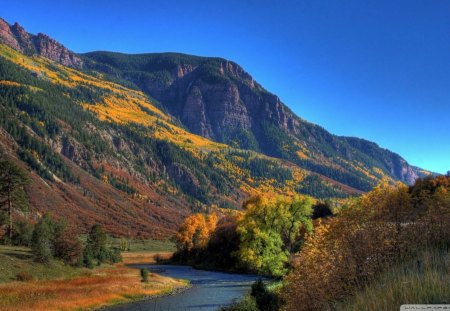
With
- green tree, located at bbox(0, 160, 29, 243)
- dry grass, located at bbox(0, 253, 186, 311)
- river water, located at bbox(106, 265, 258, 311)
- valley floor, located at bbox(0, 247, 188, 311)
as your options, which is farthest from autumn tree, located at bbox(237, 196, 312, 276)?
green tree, located at bbox(0, 160, 29, 243)

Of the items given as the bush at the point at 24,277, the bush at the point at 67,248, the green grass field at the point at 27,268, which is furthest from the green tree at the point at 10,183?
the bush at the point at 24,277

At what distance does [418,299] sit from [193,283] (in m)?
74.8

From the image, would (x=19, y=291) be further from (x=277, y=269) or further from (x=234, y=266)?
(x=234, y=266)

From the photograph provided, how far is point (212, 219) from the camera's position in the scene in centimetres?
14200

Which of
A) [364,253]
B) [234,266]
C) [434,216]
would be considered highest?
[434,216]

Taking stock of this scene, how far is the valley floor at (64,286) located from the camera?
4603 centimetres

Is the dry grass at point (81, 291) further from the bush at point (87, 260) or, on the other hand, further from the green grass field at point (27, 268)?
the bush at point (87, 260)

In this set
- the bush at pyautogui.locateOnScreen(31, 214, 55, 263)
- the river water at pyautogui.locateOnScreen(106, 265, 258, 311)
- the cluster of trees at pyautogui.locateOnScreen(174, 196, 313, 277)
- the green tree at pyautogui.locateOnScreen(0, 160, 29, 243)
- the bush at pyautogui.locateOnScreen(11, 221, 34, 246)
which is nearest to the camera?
the river water at pyautogui.locateOnScreen(106, 265, 258, 311)

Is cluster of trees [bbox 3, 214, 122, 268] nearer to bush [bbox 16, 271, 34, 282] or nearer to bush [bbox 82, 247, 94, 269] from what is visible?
bush [bbox 82, 247, 94, 269]

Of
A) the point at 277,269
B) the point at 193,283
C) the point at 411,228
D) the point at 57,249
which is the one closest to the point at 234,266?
the point at 193,283

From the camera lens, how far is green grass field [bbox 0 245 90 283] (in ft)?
180

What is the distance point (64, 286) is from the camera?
186 ft

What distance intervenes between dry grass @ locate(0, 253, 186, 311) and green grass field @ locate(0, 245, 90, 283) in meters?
1.83

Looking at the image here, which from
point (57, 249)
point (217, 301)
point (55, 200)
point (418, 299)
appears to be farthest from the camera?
point (55, 200)
